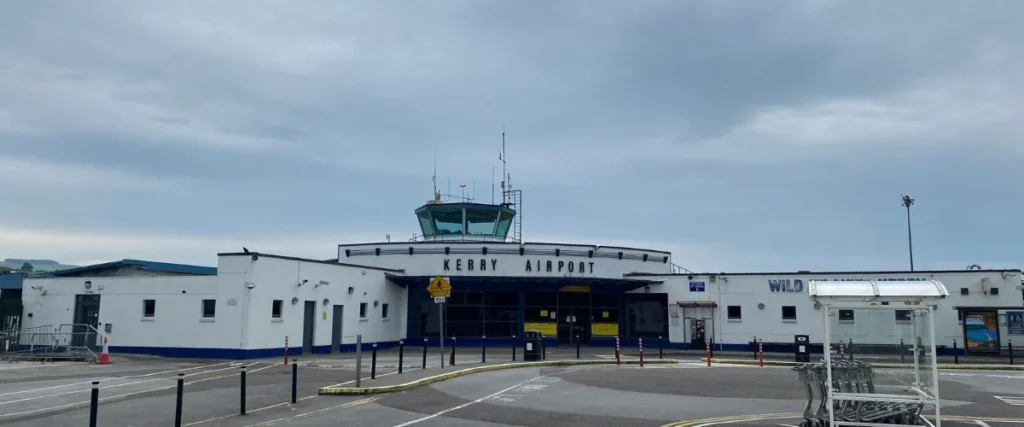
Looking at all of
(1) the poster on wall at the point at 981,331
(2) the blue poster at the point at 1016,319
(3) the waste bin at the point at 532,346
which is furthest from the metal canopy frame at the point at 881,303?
(2) the blue poster at the point at 1016,319

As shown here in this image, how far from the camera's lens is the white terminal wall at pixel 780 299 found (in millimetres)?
35781

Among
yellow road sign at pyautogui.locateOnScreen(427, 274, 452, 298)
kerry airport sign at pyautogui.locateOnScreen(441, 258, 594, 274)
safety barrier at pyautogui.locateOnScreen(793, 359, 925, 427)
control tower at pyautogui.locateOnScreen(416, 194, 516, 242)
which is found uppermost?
control tower at pyautogui.locateOnScreen(416, 194, 516, 242)

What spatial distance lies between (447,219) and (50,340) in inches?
803

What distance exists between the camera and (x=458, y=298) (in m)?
41.5

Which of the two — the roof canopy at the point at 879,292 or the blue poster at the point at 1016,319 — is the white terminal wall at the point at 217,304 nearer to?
the roof canopy at the point at 879,292

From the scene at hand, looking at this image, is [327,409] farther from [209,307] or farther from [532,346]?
[209,307]

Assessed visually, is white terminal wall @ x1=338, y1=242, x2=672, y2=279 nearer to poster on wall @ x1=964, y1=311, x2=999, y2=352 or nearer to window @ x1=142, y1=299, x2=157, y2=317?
window @ x1=142, y1=299, x2=157, y2=317

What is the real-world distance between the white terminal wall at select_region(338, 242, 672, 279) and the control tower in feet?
10.1

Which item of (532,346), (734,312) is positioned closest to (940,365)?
(734,312)

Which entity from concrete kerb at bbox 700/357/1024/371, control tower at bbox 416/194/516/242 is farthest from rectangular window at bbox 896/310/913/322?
control tower at bbox 416/194/516/242

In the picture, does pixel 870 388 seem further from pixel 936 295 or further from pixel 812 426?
pixel 936 295

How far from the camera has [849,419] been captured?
12461 millimetres

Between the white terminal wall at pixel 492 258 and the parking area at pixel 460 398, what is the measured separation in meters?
15.1

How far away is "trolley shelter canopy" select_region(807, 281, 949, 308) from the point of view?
1194 centimetres
